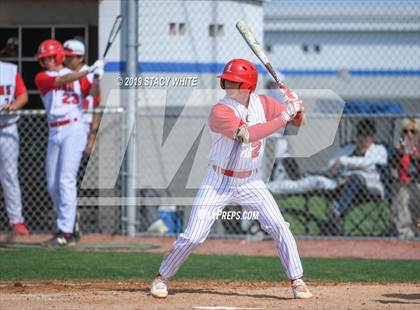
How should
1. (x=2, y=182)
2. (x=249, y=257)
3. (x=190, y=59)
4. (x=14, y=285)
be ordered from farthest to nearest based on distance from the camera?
1. (x=190, y=59)
2. (x=2, y=182)
3. (x=249, y=257)
4. (x=14, y=285)

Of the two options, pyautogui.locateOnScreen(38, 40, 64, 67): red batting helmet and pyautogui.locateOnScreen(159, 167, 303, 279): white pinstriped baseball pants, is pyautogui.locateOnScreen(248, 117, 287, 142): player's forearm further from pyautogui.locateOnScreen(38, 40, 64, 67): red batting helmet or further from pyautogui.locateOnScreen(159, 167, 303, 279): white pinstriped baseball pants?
pyautogui.locateOnScreen(38, 40, 64, 67): red batting helmet

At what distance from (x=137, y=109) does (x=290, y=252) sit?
16.1 feet

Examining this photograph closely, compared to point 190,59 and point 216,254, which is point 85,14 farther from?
point 216,254

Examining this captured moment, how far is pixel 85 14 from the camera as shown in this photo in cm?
1213

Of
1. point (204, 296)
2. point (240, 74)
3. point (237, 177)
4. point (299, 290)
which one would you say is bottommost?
point (204, 296)

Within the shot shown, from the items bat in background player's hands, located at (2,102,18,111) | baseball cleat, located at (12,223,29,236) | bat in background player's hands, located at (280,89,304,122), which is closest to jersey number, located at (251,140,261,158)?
bat in background player's hands, located at (280,89,304,122)

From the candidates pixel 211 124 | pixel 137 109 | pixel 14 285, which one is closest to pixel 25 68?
pixel 137 109

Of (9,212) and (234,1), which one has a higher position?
(234,1)

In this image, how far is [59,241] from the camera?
10055 mm

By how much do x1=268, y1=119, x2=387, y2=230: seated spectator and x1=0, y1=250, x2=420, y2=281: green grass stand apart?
1686mm

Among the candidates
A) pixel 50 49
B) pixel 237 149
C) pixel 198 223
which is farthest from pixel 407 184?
pixel 198 223

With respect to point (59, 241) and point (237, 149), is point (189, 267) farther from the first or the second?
point (237, 149)

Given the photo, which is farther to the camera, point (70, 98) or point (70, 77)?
point (70, 98)

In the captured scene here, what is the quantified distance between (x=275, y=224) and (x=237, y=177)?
1.38 feet
